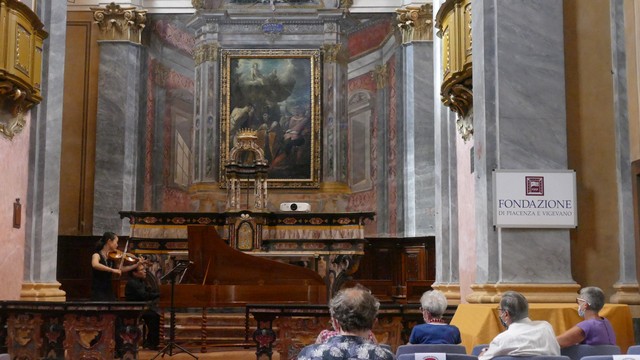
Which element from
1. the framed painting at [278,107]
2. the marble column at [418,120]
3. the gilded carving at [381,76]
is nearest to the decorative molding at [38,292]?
the framed painting at [278,107]

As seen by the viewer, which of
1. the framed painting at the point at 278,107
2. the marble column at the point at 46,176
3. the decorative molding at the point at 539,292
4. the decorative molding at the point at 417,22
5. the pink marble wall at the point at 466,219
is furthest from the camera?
the framed painting at the point at 278,107

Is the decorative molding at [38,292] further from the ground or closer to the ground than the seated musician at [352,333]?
closer to the ground

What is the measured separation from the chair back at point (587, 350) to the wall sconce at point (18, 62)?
698 cm

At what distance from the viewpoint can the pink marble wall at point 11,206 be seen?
1024 cm

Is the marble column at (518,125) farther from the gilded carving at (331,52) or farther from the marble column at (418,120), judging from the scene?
the gilded carving at (331,52)

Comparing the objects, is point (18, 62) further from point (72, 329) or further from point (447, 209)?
point (447, 209)

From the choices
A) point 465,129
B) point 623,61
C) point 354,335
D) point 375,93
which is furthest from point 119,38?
point 354,335

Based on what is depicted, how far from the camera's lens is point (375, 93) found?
60.6ft

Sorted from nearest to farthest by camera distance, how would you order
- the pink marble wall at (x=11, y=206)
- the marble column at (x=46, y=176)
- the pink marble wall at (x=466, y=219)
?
the pink marble wall at (x=466, y=219) < the pink marble wall at (x=11, y=206) < the marble column at (x=46, y=176)

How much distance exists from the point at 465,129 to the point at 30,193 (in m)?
5.49

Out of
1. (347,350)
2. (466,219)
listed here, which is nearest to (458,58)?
(466,219)

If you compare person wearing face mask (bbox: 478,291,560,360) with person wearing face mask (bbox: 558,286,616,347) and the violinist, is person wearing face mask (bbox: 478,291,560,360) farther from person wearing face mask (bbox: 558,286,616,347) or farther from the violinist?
the violinist

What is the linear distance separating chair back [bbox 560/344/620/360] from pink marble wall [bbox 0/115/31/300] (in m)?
7.12

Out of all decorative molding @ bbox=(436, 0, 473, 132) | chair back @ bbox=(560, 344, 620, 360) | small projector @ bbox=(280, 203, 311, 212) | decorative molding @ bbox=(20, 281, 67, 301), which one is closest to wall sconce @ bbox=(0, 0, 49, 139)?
decorative molding @ bbox=(20, 281, 67, 301)
